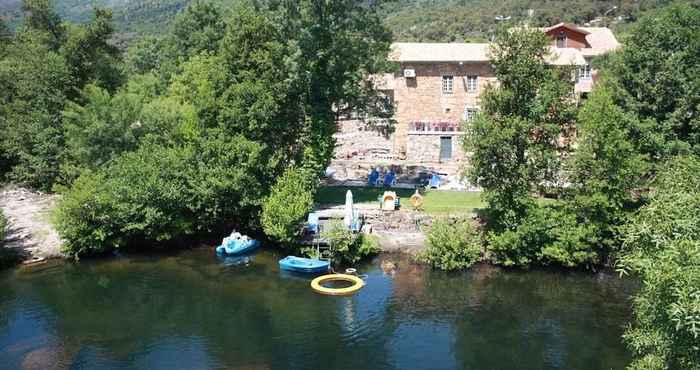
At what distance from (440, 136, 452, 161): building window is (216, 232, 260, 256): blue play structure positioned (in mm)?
18436

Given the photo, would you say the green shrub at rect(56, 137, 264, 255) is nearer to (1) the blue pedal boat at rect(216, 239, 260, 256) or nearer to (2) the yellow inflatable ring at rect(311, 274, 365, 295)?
(1) the blue pedal boat at rect(216, 239, 260, 256)

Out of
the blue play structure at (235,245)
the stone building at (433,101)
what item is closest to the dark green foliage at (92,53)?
the blue play structure at (235,245)

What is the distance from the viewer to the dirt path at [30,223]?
31219mm

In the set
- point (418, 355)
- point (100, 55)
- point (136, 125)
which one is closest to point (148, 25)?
point (100, 55)

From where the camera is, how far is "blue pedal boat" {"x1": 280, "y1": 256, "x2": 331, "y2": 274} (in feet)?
93.9

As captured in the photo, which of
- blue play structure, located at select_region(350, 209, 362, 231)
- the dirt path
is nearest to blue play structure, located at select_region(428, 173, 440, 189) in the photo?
blue play structure, located at select_region(350, 209, 362, 231)

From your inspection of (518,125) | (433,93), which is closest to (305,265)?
(518,125)

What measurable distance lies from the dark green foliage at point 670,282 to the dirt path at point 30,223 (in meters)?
27.4

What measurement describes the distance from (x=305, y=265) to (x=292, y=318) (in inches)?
173

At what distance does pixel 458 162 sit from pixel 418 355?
959 inches

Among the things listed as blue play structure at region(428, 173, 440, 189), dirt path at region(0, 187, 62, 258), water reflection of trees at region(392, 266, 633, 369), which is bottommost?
water reflection of trees at region(392, 266, 633, 369)

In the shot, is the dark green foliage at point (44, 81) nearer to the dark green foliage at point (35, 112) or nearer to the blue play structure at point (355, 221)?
the dark green foliage at point (35, 112)

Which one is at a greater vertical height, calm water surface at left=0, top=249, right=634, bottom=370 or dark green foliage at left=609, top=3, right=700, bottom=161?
dark green foliage at left=609, top=3, right=700, bottom=161

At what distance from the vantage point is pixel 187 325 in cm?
2400
